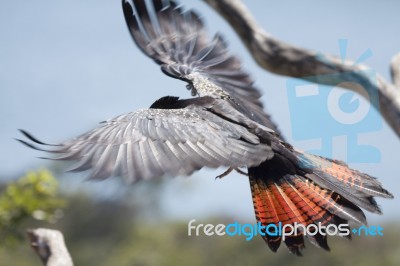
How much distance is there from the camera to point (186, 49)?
22.1ft

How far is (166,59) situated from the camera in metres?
6.59

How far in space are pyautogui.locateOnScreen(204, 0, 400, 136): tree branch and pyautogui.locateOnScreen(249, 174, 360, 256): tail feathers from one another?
3.61ft

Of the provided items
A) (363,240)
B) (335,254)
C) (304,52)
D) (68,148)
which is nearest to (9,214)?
(68,148)

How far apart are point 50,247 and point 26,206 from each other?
1.60ft

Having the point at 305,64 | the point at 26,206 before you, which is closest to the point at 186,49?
the point at 305,64

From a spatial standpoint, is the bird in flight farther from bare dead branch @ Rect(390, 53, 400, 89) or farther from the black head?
bare dead branch @ Rect(390, 53, 400, 89)

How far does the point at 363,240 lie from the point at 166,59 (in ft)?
46.5

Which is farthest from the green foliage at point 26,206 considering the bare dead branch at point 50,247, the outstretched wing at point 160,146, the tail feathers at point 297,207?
the tail feathers at point 297,207

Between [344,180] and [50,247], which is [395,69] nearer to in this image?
[344,180]

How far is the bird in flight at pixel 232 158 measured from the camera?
4.61m

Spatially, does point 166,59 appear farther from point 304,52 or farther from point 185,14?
point 304,52

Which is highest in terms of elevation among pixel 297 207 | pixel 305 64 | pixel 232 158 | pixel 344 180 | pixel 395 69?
pixel 305 64

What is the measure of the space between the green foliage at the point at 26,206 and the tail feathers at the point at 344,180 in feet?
5.05

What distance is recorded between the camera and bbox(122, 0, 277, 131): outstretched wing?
21.0 feet
